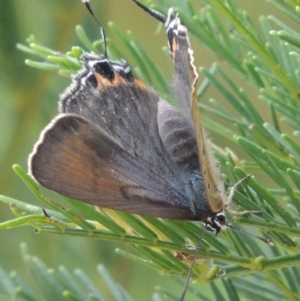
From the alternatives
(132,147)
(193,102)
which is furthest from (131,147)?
(193,102)

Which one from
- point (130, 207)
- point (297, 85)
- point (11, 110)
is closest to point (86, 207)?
point (130, 207)

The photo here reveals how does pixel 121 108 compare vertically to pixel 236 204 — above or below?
above

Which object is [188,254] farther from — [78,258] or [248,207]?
[78,258]

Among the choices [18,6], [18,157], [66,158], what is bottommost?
[66,158]

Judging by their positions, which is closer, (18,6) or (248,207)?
(248,207)

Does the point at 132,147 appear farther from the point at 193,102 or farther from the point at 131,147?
the point at 193,102
